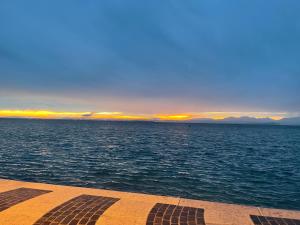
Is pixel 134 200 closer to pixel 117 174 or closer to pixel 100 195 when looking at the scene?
pixel 100 195

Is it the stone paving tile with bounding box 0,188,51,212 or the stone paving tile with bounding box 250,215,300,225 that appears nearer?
the stone paving tile with bounding box 250,215,300,225

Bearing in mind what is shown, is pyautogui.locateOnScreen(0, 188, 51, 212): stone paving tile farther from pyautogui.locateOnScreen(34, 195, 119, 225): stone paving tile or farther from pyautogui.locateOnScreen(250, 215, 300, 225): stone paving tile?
pyautogui.locateOnScreen(250, 215, 300, 225): stone paving tile

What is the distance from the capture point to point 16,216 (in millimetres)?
7598

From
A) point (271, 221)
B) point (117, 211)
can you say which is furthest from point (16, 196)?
point (271, 221)

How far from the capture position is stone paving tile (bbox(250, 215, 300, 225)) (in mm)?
7567

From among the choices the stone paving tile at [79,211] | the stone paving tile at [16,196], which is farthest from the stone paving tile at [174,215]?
the stone paving tile at [16,196]

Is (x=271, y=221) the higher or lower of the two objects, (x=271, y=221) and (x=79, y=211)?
the lower

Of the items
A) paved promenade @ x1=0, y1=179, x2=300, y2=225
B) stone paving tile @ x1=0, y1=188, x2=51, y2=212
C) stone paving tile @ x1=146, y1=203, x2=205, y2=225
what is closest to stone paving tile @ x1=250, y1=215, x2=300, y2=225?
paved promenade @ x1=0, y1=179, x2=300, y2=225

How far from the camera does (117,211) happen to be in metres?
8.19

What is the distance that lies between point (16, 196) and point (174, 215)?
18.2ft

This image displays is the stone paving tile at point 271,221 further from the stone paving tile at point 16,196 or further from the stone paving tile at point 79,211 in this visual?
the stone paving tile at point 16,196

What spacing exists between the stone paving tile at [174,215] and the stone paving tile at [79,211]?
1.52 metres

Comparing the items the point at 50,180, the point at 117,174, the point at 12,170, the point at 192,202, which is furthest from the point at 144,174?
the point at 192,202

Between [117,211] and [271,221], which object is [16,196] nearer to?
[117,211]
